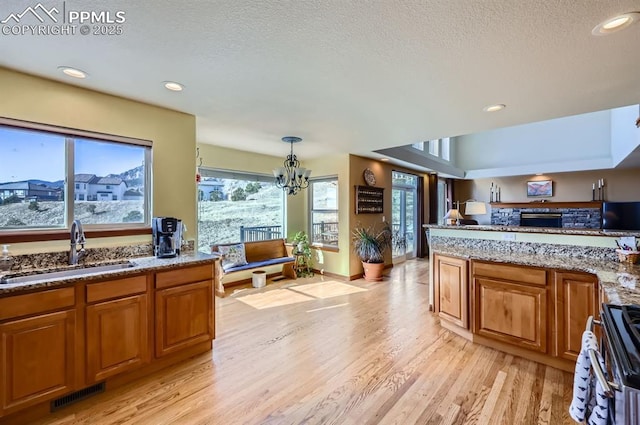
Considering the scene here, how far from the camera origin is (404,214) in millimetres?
7219

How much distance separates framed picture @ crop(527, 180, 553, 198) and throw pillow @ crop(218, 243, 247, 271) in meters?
8.32

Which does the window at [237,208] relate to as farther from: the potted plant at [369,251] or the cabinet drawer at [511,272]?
the cabinet drawer at [511,272]

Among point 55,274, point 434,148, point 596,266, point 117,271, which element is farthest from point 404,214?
point 55,274

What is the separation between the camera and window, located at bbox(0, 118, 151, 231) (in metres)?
2.16

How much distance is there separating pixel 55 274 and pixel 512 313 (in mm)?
3815

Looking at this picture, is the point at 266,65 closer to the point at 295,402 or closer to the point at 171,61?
the point at 171,61

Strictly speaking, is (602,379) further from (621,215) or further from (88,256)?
(621,215)

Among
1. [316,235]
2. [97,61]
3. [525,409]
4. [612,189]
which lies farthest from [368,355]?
[612,189]

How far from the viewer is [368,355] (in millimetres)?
2578

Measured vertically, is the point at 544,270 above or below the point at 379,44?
below

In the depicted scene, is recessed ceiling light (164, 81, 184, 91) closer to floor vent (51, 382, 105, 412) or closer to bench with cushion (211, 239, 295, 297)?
floor vent (51, 382, 105, 412)

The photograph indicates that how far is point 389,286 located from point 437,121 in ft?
9.34

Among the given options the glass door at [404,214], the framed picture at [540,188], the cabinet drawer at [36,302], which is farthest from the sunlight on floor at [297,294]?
the framed picture at [540,188]

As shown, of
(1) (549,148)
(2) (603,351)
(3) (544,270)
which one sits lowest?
(2) (603,351)
